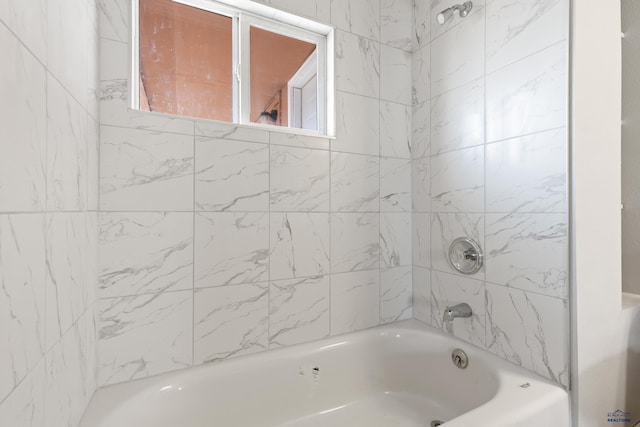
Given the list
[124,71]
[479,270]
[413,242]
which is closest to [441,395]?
[479,270]

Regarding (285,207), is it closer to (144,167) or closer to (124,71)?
(144,167)

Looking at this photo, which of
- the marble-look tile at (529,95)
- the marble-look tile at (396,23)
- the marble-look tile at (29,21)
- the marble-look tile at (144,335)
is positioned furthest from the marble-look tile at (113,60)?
the marble-look tile at (529,95)

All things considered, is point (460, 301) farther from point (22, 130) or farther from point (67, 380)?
point (22, 130)

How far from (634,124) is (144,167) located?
225 cm

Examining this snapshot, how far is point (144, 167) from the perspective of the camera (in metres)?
1.23

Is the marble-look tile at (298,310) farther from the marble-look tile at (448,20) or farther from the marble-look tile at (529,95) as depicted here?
the marble-look tile at (448,20)

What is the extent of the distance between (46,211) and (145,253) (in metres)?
0.56

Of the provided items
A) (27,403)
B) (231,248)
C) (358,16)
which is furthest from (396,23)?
(27,403)

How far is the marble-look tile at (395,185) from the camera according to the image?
1.77 metres

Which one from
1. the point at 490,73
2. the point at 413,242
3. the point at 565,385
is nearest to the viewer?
the point at 565,385

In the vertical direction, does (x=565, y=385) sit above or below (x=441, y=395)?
above

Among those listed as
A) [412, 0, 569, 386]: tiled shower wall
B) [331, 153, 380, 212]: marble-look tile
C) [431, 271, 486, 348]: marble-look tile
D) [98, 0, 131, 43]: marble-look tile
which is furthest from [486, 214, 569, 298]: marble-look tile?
[98, 0, 131, 43]: marble-look tile

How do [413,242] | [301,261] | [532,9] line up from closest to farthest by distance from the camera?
[532,9]
[301,261]
[413,242]

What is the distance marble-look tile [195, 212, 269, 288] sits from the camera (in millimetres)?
1328
